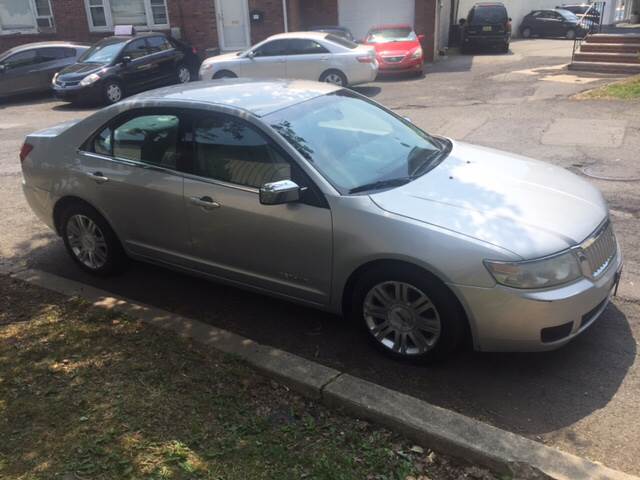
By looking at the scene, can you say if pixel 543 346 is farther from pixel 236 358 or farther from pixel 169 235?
pixel 169 235

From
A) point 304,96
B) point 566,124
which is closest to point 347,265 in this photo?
point 304,96

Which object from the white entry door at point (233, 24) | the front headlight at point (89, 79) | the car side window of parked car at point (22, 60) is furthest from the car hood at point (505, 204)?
the white entry door at point (233, 24)

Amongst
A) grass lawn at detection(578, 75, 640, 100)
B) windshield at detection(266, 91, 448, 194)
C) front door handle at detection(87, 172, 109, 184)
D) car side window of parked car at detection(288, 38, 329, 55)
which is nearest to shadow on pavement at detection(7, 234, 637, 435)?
front door handle at detection(87, 172, 109, 184)

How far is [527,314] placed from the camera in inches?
129

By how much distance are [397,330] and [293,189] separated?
3.57ft

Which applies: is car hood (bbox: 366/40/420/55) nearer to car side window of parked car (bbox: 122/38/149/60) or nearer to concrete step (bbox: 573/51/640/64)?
concrete step (bbox: 573/51/640/64)

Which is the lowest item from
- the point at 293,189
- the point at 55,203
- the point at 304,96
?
the point at 55,203

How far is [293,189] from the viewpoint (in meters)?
3.71

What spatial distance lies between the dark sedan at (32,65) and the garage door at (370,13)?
9.48 meters

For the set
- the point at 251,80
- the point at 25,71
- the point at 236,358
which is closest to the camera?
the point at 236,358

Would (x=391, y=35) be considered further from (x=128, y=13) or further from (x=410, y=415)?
(x=410, y=415)

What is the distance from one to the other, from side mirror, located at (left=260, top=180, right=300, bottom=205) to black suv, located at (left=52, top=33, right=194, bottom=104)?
42.2ft

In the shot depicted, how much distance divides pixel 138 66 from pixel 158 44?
1315mm

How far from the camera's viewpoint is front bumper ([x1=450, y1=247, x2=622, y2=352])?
10.7 ft
